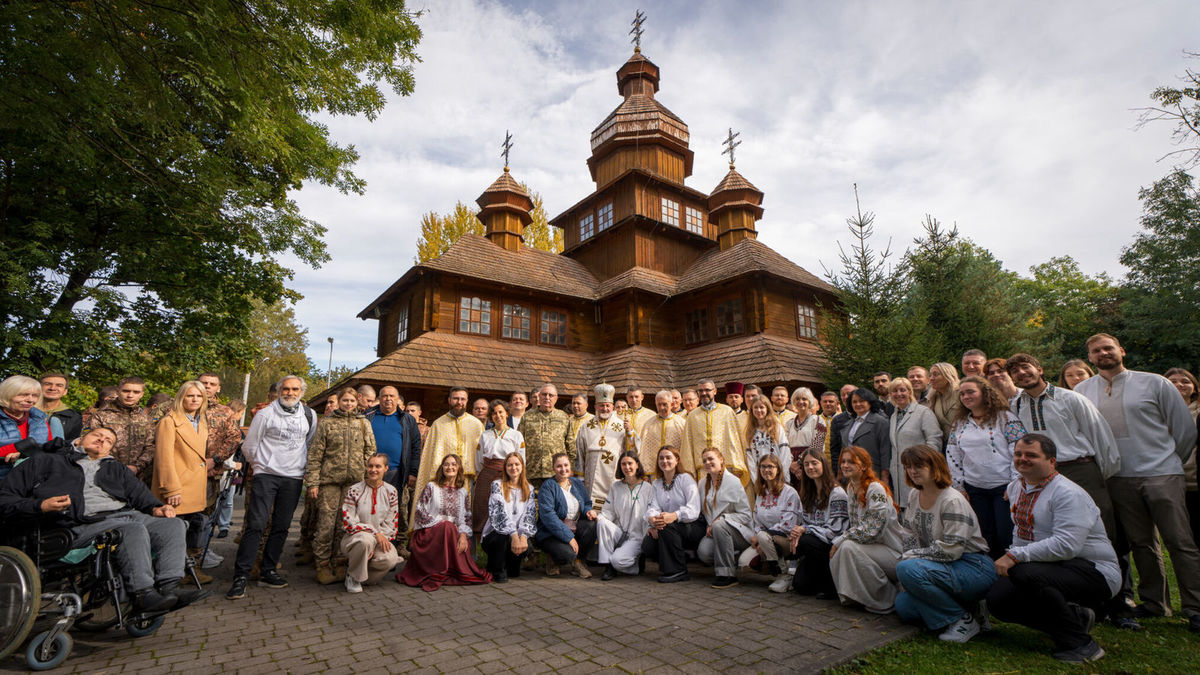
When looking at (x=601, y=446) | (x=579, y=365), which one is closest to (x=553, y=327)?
(x=579, y=365)

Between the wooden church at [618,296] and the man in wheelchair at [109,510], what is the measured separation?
7.84m

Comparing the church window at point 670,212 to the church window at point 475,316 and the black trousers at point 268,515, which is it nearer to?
the church window at point 475,316

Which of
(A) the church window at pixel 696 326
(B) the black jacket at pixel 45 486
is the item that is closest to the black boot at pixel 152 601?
(B) the black jacket at pixel 45 486

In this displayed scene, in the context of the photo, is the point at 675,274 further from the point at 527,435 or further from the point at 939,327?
the point at 527,435

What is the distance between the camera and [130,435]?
5.77 m

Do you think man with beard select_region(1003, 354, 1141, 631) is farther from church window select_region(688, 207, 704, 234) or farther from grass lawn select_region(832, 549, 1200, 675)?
church window select_region(688, 207, 704, 234)

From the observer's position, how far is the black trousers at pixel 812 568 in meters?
5.12

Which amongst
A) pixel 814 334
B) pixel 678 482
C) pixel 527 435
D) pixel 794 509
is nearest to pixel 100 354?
pixel 527 435

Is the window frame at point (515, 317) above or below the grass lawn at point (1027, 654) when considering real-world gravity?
above

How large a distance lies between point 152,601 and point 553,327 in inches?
559

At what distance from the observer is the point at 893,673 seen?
330cm

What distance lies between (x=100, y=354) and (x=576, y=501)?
9.94 m

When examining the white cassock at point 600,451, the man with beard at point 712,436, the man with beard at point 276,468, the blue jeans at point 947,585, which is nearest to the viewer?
the blue jeans at point 947,585

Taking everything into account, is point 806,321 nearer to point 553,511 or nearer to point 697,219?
point 697,219
